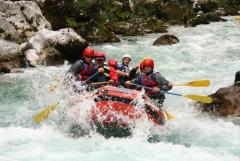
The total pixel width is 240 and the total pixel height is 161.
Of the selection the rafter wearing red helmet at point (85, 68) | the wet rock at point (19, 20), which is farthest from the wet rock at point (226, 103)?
the wet rock at point (19, 20)

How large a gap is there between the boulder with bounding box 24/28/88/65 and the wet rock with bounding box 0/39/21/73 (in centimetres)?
60

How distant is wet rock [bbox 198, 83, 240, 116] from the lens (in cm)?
976

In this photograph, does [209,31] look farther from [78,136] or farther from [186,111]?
[78,136]

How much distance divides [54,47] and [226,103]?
7.52 meters

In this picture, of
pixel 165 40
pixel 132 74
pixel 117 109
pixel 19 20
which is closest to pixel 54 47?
pixel 19 20

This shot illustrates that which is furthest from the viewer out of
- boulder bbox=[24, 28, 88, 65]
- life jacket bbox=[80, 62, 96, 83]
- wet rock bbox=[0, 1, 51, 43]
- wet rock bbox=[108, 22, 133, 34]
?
wet rock bbox=[108, 22, 133, 34]

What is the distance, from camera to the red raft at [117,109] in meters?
8.25

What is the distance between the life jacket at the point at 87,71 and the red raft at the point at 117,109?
115 cm

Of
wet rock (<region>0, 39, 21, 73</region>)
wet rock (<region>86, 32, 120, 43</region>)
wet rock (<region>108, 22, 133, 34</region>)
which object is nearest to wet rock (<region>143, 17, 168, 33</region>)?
wet rock (<region>108, 22, 133, 34</region>)

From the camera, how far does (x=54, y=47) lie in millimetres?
15695

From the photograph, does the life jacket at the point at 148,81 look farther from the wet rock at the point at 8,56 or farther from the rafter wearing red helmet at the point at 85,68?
the wet rock at the point at 8,56

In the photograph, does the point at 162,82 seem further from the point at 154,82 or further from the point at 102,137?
the point at 102,137

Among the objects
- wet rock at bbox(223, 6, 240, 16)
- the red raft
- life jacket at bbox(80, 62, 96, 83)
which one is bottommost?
wet rock at bbox(223, 6, 240, 16)

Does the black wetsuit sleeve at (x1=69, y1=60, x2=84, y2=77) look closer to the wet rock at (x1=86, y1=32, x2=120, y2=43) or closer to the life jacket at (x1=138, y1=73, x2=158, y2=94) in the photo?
the life jacket at (x1=138, y1=73, x2=158, y2=94)
